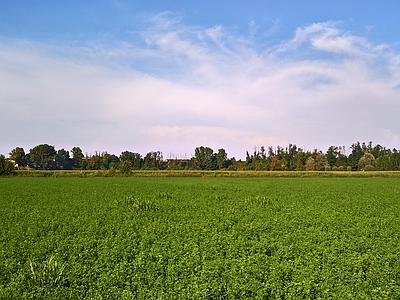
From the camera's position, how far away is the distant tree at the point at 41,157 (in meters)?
160

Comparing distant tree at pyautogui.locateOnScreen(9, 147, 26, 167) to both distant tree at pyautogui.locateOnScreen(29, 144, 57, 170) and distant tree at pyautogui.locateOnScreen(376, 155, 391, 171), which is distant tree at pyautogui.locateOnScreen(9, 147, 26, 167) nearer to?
distant tree at pyautogui.locateOnScreen(29, 144, 57, 170)

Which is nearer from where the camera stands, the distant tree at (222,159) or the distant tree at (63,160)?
the distant tree at (222,159)

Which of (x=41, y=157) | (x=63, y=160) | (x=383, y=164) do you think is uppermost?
(x=41, y=157)

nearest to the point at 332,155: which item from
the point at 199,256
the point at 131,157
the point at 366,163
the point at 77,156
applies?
the point at 366,163

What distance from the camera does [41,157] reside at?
160000 millimetres

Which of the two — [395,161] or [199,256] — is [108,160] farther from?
[199,256]

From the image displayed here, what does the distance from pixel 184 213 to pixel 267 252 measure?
9776 mm

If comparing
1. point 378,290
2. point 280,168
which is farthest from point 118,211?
point 280,168

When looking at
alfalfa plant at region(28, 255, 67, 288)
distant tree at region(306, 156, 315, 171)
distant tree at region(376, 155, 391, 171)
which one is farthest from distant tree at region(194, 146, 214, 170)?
alfalfa plant at region(28, 255, 67, 288)

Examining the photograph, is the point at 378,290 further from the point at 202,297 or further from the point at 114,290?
the point at 114,290

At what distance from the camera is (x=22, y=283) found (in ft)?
31.3

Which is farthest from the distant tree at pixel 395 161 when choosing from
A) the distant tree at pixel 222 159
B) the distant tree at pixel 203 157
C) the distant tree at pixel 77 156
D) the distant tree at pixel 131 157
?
the distant tree at pixel 77 156

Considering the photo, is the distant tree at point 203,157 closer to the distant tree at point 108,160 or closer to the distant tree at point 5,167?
the distant tree at point 108,160

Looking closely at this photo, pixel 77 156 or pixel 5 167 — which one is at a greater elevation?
pixel 77 156
